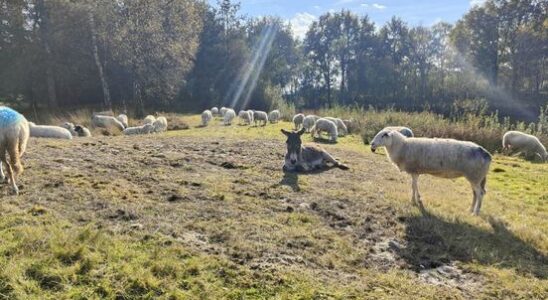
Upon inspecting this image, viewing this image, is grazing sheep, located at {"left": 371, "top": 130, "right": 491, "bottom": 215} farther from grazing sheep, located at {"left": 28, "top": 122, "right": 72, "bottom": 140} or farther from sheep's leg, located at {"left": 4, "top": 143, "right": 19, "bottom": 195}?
grazing sheep, located at {"left": 28, "top": 122, "right": 72, "bottom": 140}

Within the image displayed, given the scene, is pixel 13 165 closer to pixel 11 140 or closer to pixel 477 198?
pixel 11 140

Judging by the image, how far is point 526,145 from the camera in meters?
20.6

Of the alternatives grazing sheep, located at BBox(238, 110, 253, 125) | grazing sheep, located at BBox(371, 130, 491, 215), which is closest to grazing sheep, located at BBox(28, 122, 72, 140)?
grazing sheep, located at BBox(371, 130, 491, 215)

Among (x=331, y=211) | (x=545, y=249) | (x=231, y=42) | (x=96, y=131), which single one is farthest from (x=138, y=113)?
(x=545, y=249)

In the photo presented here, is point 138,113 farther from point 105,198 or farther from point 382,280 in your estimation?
point 382,280

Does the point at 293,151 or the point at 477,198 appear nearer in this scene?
the point at 477,198

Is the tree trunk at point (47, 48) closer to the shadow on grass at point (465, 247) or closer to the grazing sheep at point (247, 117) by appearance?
the grazing sheep at point (247, 117)

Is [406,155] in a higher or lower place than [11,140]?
lower

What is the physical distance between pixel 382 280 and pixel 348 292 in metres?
0.62

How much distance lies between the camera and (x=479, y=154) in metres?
8.47

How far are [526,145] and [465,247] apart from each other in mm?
16820

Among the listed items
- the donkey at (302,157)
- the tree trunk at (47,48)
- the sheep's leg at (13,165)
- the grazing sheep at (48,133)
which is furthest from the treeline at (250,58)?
the sheep's leg at (13,165)

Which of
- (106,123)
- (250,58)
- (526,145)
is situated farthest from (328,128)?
(250,58)

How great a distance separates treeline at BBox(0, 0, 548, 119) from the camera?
3588cm
